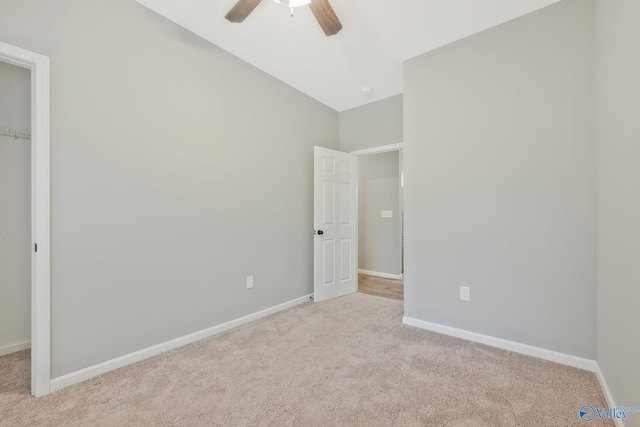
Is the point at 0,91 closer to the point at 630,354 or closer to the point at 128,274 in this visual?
the point at 128,274

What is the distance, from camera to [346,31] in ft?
7.59

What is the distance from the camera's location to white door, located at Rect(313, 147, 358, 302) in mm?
3408

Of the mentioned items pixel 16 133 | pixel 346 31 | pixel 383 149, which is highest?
pixel 346 31

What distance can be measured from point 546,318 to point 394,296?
A: 182 cm

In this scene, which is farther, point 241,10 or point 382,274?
point 382,274

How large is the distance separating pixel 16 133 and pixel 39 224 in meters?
Answer: 1.13

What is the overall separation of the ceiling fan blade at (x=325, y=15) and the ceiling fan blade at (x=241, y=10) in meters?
0.39

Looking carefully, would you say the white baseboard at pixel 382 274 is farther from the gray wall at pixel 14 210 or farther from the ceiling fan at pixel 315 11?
the gray wall at pixel 14 210

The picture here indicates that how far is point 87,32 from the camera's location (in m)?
1.79

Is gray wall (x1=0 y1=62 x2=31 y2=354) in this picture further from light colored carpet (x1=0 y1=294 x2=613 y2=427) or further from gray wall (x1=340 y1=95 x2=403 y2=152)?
gray wall (x1=340 y1=95 x2=403 y2=152)

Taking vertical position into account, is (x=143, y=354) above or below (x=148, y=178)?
below
